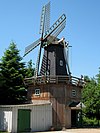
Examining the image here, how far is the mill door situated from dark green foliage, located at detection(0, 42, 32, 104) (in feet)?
17.3

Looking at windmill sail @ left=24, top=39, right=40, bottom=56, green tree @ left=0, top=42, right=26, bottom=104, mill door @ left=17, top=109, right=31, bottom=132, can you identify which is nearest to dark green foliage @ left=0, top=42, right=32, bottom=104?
green tree @ left=0, top=42, right=26, bottom=104

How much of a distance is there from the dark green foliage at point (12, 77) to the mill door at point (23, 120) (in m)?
5.27

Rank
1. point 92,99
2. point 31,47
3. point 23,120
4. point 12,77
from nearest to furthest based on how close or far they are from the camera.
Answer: point 23,120 < point 92,99 < point 12,77 < point 31,47

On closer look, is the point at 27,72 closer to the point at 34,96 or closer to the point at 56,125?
the point at 34,96

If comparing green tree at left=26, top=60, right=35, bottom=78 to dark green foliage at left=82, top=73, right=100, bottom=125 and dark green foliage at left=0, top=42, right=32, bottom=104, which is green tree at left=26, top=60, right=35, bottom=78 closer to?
dark green foliage at left=0, top=42, right=32, bottom=104

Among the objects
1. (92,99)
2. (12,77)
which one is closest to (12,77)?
(12,77)

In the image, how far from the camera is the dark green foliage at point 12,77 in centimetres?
3612

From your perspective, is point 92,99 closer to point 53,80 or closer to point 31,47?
point 53,80

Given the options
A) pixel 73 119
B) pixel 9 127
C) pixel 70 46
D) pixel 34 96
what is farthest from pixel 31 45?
pixel 9 127

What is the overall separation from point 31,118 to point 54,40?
12.1 m

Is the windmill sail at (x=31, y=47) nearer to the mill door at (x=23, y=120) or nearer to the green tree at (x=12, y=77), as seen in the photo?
the green tree at (x=12, y=77)

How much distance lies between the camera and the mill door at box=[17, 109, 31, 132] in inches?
1211

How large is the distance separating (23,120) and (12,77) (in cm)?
746

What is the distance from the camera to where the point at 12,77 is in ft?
122
